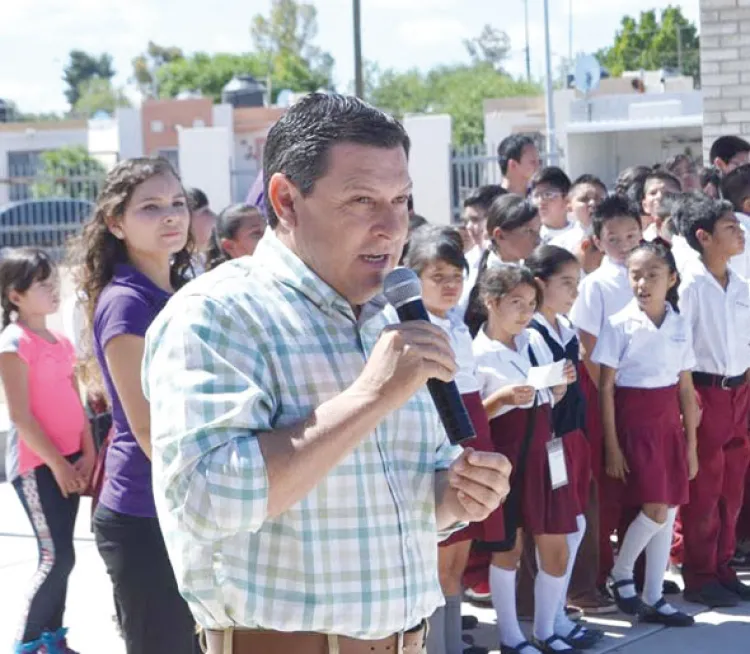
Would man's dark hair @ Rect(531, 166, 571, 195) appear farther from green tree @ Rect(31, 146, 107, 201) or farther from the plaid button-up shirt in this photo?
green tree @ Rect(31, 146, 107, 201)

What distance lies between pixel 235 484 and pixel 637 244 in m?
4.65

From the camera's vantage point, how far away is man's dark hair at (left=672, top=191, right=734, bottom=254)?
661cm

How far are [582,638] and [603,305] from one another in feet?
5.12

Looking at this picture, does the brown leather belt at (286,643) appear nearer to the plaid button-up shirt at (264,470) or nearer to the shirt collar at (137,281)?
the plaid button-up shirt at (264,470)

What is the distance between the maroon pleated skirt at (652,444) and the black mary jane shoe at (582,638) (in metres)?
0.65

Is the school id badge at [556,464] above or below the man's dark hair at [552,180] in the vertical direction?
below

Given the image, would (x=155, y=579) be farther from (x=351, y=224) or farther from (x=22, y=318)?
(x=22, y=318)

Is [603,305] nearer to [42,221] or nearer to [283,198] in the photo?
[283,198]

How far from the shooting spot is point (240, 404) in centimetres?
213

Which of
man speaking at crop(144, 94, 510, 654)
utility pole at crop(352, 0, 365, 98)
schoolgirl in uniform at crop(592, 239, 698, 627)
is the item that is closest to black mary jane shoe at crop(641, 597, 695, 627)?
schoolgirl in uniform at crop(592, 239, 698, 627)

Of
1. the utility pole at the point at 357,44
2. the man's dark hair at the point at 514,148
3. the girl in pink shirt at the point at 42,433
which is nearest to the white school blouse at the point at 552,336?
the girl in pink shirt at the point at 42,433

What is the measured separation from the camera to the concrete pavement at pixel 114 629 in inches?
229

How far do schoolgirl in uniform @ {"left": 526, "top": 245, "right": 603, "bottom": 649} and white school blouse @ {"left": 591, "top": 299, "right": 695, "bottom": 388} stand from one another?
0.19 m

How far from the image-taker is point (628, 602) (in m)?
6.21
